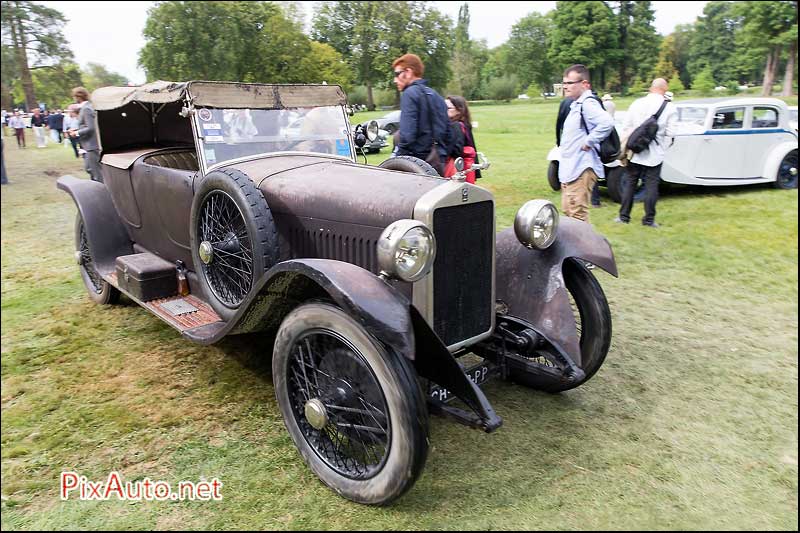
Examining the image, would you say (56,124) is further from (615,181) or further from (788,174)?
(788,174)

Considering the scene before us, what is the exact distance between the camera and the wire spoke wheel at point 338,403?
8.02ft

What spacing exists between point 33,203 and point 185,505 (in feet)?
29.7

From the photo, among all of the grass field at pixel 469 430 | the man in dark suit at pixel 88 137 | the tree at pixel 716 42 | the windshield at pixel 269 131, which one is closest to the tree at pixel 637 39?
the tree at pixel 716 42

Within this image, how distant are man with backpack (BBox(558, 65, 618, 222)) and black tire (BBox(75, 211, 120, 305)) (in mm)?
4448

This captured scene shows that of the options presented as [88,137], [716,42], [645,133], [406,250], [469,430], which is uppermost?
[716,42]

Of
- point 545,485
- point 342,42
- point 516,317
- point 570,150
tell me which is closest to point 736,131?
point 570,150

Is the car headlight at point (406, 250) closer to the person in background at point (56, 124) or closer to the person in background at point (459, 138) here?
the person in background at point (459, 138)

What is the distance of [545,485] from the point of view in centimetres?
251

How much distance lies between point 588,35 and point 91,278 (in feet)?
152

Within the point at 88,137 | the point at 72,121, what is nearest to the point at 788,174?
the point at 88,137

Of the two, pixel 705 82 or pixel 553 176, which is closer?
pixel 553 176

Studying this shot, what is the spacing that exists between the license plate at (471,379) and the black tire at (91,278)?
3.32 meters

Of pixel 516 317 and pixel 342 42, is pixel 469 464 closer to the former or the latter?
pixel 516 317

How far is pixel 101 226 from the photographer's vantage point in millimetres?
4730
